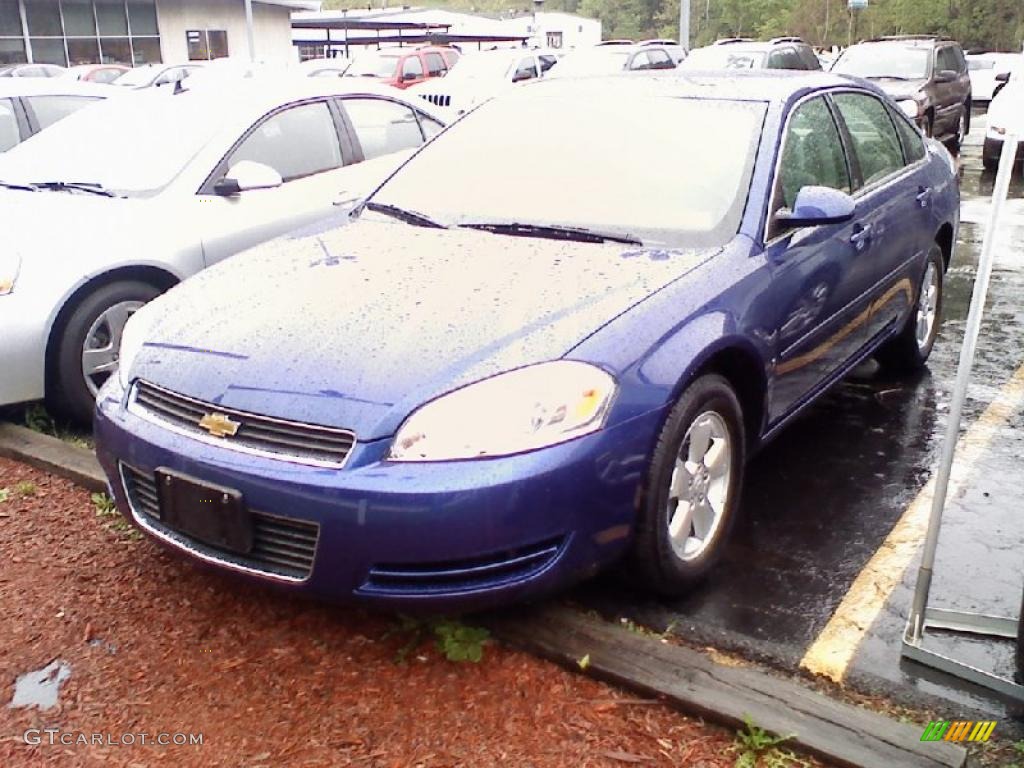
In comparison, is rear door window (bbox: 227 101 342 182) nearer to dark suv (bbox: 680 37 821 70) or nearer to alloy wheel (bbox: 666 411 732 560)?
alloy wheel (bbox: 666 411 732 560)

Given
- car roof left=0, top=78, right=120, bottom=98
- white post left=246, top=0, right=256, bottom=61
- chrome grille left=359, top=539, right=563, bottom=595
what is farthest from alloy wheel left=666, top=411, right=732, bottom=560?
white post left=246, top=0, right=256, bottom=61

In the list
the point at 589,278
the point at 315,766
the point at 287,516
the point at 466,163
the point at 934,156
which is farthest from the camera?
the point at 934,156

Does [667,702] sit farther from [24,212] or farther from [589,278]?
[24,212]

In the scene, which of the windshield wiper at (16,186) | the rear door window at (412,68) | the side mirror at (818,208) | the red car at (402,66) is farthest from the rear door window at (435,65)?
the side mirror at (818,208)

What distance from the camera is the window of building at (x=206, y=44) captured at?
36.3 m

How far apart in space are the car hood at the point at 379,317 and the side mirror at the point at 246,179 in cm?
128

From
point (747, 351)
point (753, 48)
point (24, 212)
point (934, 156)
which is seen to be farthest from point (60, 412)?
point (753, 48)

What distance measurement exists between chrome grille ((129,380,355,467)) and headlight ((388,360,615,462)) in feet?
0.53

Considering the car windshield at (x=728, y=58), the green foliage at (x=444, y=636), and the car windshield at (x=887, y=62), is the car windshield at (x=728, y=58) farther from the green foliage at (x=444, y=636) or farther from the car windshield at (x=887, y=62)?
the green foliage at (x=444, y=636)

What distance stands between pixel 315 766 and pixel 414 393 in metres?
0.97

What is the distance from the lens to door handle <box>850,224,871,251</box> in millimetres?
4148

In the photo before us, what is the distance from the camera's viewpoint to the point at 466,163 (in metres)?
4.22

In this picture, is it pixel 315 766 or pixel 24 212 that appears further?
pixel 24 212

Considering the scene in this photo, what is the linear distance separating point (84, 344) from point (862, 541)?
3.38 m
